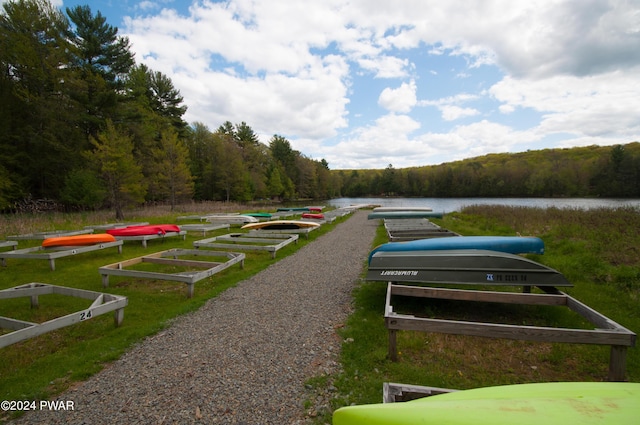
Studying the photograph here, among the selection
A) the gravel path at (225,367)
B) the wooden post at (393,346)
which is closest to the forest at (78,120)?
the gravel path at (225,367)

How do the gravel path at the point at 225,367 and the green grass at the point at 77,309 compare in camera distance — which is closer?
the gravel path at the point at 225,367

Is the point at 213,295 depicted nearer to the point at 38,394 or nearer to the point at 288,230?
the point at 38,394

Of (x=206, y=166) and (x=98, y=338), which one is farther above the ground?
(x=206, y=166)

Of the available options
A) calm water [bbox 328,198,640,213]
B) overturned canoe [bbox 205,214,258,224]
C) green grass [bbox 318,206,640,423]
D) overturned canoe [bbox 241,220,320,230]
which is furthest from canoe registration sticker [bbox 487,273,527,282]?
calm water [bbox 328,198,640,213]

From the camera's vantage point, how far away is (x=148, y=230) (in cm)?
1071

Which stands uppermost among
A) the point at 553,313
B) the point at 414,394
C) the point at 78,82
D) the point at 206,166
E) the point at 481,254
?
the point at 78,82

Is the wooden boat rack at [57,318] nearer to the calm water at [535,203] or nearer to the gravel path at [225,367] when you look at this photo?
the gravel path at [225,367]

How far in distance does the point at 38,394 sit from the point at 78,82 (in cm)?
2596

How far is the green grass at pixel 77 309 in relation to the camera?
3.18 metres

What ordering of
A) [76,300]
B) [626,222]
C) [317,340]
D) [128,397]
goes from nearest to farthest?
[128,397]
[317,340]
[76,300]
[626,222]

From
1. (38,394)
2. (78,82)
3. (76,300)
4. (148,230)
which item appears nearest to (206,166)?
(78,82)

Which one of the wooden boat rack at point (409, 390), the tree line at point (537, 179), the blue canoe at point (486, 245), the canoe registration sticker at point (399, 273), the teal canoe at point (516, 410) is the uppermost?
the tree line at point (537, 179)

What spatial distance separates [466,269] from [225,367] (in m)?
3.93

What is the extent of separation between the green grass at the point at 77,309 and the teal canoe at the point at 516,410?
3.47 meters
